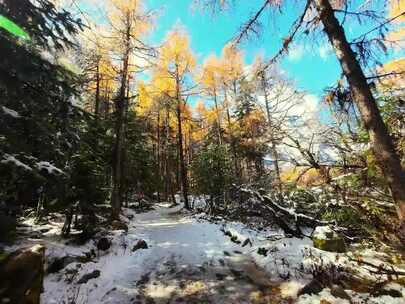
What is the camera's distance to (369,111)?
14.5 ft

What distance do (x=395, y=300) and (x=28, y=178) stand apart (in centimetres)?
634

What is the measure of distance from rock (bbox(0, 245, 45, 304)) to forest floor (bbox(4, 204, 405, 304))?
796 millimetres

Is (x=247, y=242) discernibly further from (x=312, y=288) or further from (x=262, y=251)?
(x=312, y=288)

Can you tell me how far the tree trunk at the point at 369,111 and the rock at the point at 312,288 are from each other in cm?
182

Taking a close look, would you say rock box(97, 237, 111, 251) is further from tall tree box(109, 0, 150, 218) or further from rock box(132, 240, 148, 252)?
tall tree box(109, 0, 150, 218)

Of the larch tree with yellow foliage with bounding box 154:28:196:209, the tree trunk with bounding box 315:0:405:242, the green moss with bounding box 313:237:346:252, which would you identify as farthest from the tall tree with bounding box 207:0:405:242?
the larch tree with yellow foliage with bounding box 154:28:196:209

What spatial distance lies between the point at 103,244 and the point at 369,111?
724 cm

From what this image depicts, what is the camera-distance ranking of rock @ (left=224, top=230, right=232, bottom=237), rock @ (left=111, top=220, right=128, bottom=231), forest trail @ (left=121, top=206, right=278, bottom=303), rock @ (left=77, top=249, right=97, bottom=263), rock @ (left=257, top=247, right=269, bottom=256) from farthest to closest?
rock @ (left=111, top=220, right=128, bottom=231) < rock @ (left=224, top=230, right=232, bottom=237) < rock @ (left=257, top=247, right=269, bottom=256) < rock @ (left=77, top=249, right=97, bottom=263) < forest trail @ (left=121, top=206, right=278, bottom=303)

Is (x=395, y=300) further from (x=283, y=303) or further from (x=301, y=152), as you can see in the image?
(x=301, y=152)

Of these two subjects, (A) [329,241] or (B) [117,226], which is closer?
(A) [329,241]

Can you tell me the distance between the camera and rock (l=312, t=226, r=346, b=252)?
6656 mm

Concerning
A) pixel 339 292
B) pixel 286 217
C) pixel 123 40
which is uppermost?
pixel 123 40

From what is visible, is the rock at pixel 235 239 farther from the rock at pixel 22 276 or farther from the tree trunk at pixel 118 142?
the rock at pixel 22 276

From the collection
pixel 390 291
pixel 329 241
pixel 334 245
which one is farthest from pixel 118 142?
pixel 390 291
